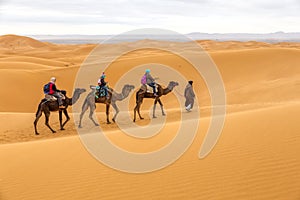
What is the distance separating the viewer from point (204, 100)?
23141 millimetres

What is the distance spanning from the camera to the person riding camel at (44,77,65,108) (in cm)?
1234

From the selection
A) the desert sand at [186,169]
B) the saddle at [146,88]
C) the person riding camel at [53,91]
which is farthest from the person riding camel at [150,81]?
the desert sand at [186,169]

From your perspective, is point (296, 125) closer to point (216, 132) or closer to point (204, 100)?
point (216, 132)

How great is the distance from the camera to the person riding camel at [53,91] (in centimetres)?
1234

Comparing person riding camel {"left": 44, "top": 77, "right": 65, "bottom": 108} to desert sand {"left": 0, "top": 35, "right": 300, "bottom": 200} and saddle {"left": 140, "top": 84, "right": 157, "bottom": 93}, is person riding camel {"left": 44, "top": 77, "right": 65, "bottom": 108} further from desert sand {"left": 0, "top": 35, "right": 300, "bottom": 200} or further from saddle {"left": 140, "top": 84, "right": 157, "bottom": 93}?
saddle {"left": 140, "top": 84, "right": 157, "bottom": 93}

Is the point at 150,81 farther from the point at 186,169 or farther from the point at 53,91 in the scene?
the point at 186,169

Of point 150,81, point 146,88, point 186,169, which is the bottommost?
point 186,169

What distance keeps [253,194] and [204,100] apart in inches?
717

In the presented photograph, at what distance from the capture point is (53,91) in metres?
12.6

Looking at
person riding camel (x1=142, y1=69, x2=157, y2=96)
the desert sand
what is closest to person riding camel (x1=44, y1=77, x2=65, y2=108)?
the desert sand

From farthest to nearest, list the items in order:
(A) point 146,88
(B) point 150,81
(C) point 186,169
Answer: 1. (A) point 146,88
2. (B) point 150,81
3. (C) point 186,169

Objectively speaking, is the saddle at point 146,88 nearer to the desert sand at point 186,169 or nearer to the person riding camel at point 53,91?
the person riding camel at point 53,91

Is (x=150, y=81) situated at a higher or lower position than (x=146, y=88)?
higher

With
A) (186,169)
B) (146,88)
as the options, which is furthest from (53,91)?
Result: (186,169)
